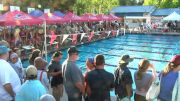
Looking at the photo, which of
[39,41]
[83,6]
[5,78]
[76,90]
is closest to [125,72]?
[76,90]

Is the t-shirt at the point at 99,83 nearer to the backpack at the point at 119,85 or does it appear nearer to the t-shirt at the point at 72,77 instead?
the t-shirt at the point at 72,77

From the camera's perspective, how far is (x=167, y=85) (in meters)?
4.28

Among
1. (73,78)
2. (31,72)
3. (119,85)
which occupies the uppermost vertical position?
(31,72)

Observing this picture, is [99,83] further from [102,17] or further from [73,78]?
[102,17]

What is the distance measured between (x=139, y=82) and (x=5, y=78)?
2.11 meters

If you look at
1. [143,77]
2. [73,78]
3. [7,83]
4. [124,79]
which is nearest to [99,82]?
[73,78]

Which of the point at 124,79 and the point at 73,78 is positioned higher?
the point at 73,78

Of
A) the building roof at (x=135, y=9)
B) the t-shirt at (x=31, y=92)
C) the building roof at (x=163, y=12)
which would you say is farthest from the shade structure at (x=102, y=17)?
the t-shirt at (x=31, y=92)

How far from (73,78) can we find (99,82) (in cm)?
39

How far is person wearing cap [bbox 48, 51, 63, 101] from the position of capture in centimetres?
567

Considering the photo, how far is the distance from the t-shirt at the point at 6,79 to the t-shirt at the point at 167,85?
6.30 ft

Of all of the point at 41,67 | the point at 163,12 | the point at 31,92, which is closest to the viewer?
the point at 31,92

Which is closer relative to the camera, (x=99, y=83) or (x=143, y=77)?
(x=99, y=83)

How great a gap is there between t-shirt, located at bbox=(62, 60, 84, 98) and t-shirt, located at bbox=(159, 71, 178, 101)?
113 centimetres
